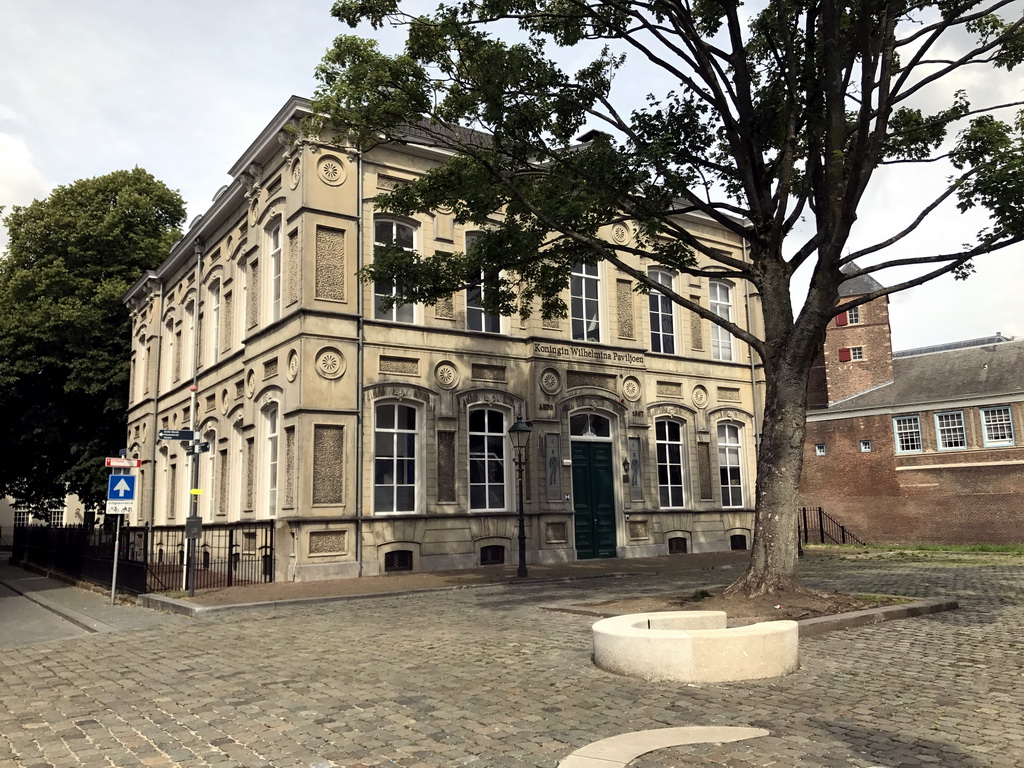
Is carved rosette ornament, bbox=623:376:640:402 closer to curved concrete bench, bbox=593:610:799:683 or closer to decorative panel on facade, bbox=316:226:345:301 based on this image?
decorative panel on facade, bbox=316:226:345:301

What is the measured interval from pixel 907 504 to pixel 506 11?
A: 31529mm

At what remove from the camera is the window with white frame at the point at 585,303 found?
870 inches

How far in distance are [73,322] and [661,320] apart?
71.3 feet

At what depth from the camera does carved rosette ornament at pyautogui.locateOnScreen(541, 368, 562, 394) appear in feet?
68.5

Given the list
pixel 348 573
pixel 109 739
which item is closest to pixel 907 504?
pixel 348 573

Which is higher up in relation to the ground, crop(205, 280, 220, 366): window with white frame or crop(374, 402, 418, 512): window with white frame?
crop(205, 280, 220, 366): window with white frame


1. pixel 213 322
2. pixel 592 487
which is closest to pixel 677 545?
pixel 592 487

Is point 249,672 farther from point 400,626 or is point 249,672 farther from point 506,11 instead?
point 506,11

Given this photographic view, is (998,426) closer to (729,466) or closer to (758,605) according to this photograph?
(729,466)

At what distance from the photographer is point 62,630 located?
39.7 feet

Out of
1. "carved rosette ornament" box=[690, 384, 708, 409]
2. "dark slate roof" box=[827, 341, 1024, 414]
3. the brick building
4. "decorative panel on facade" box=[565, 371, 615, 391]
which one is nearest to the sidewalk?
"decorative panel on facade" box=[565, 371, 615, 391]

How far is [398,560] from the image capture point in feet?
59.1

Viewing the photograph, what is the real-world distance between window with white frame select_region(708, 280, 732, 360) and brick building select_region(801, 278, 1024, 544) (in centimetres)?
1453

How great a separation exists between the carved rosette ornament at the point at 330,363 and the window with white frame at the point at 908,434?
2785cm
